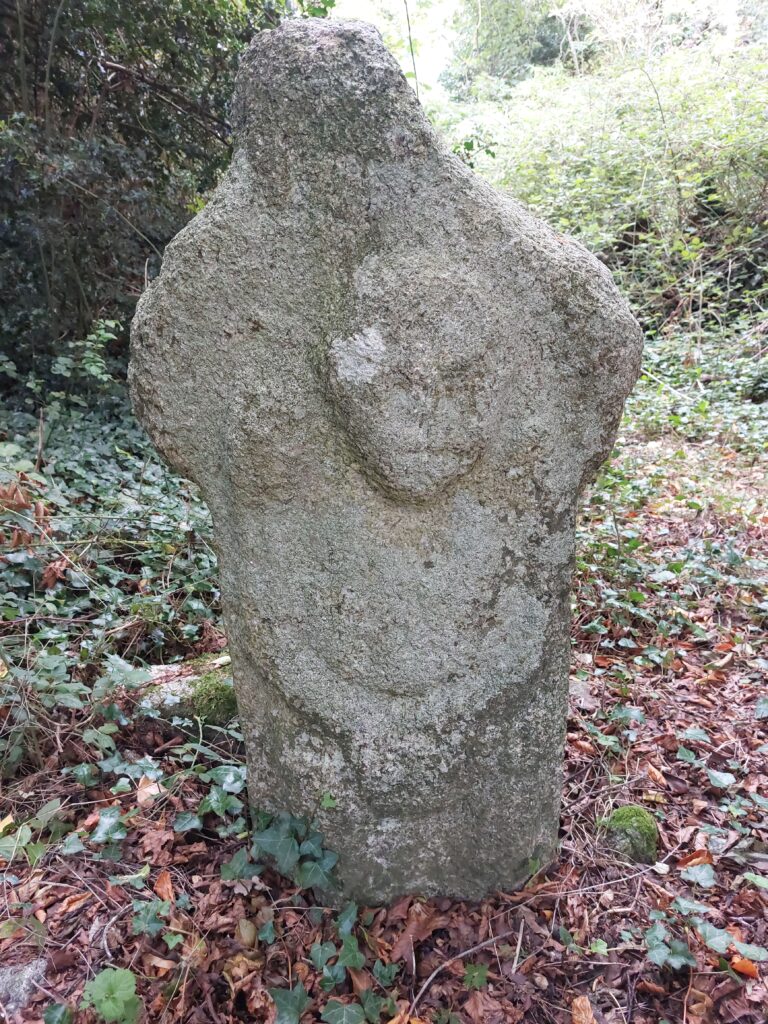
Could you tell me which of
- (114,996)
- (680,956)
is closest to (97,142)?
(114,996)

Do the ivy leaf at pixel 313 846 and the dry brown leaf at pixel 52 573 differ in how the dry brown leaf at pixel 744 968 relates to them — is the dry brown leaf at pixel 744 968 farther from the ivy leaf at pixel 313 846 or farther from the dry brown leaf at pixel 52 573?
the dry brown leaf at pixel 52 573

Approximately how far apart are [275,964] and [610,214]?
6.66m

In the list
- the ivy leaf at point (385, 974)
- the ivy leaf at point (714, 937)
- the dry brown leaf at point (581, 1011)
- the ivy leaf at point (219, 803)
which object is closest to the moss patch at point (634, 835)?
the ivy leaf at point (714, 937)

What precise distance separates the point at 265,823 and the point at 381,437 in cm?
85

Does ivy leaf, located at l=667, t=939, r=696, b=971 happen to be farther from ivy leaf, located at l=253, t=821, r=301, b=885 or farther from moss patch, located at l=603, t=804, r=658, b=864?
ivy leaf, located at l=253, t=821, r=301, b=885

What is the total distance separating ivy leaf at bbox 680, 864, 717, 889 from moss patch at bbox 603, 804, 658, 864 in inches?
3.6

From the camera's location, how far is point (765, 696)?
2121mm

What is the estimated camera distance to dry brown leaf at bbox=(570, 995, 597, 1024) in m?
1.29

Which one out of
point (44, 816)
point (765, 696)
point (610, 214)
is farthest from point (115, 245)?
point (610, 214)

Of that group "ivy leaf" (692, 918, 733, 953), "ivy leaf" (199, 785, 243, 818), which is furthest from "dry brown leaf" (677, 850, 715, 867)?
"ivy leaf" (199, 785, 243, 818)

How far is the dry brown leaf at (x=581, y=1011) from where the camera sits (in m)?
1.29

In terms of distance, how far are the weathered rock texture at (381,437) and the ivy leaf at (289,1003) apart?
0.25 m

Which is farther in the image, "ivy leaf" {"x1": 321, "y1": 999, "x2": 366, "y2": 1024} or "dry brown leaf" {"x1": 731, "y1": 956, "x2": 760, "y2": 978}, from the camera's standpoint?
"dry brown leaf" {"x1": 731, "y1": 956, "x2": 760, "y2": 978}

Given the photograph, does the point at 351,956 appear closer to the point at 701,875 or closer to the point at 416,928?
the point at 416,928
